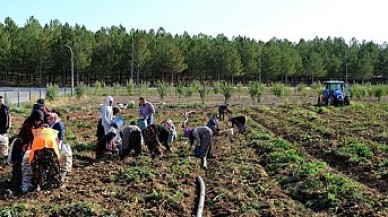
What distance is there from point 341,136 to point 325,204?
8.53 metres

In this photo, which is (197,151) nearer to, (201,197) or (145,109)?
(145,109)

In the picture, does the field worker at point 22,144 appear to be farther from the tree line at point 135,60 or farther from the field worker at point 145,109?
the tree line at point 135,60

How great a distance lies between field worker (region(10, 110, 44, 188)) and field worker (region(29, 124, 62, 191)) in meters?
0.44

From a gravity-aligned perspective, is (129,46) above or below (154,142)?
above

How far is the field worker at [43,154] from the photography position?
28.1 feet

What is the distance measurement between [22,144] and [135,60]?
5714 centimetres

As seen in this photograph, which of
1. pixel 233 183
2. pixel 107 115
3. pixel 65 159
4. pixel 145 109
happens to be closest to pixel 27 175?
pixel 65 159

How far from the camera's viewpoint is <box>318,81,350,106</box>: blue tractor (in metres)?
32.0

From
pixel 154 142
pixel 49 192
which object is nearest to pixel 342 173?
pixel 154 142

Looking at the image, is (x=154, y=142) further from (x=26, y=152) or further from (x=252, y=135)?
(x=252, y=135)

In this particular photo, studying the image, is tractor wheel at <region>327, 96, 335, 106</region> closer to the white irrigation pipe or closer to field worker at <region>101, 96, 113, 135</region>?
field worker at <region>101, 96, 113, 135</region>

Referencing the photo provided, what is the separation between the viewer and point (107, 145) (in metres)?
12.1

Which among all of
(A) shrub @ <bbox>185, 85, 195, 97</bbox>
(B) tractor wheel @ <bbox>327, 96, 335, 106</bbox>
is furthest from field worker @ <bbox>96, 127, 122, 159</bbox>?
(A) shrub @ <bbox>185, 85, 195, 97</bbox>

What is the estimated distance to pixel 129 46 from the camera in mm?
67500
